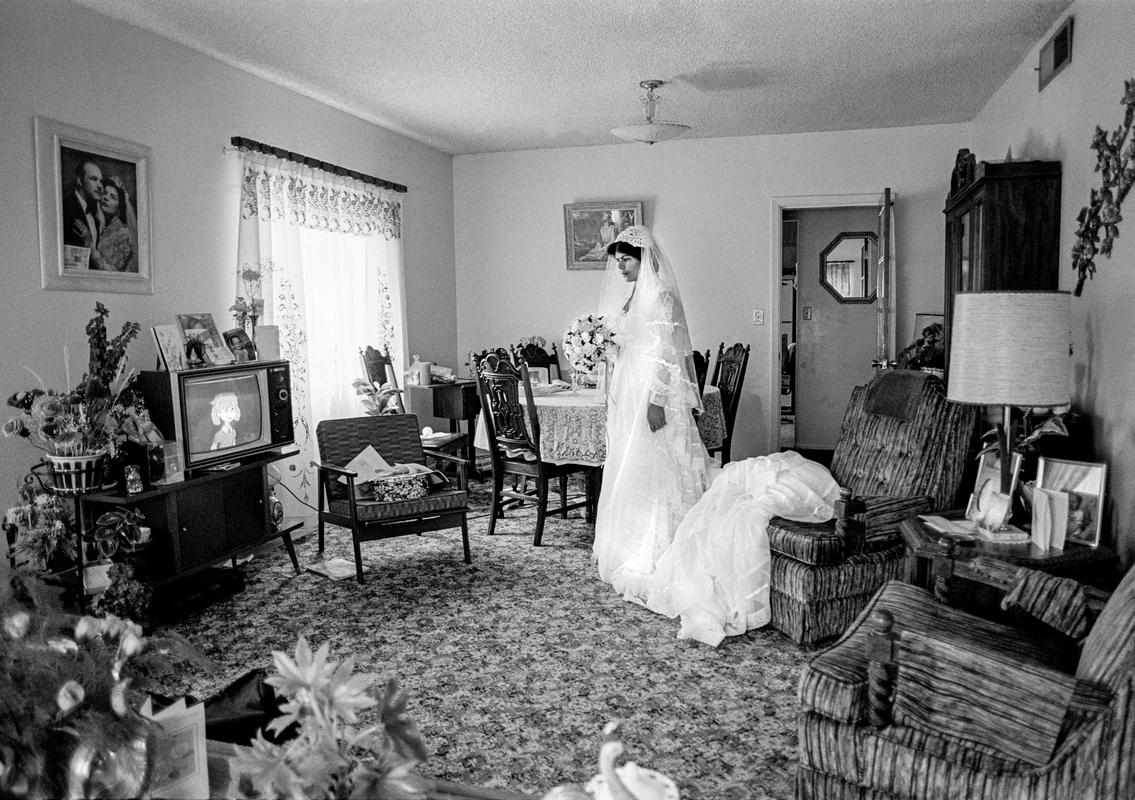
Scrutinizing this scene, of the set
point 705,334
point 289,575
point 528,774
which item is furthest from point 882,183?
point 528,774

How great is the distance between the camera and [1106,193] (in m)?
3.18

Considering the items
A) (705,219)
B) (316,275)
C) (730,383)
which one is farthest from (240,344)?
(705,219)

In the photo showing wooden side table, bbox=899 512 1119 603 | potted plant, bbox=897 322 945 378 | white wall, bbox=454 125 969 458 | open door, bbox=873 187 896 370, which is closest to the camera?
wooden side table, bbox=899 512 1119 603

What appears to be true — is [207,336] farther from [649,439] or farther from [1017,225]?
[1017,225]

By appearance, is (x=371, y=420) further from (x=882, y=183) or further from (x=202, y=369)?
(x=882, y=183)

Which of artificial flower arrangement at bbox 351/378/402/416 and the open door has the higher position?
the open door

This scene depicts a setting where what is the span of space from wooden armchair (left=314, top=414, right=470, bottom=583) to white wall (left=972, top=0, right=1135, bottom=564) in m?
2.82

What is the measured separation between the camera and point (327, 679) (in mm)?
1155

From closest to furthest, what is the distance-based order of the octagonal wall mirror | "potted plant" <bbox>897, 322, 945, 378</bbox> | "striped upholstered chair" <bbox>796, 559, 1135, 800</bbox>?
"striped upholstered chair" <bbox>796, 559, 1135, 800</bbox> < "potted plant" <bbox>897, 322, 945, 378</bbox> < the octagonal wall mirror

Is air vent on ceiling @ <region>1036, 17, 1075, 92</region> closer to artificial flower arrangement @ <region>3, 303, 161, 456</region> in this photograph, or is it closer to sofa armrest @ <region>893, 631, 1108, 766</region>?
sofa armrest @ <region>893, 631, 1108, 766</region>

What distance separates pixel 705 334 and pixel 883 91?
7.53ft

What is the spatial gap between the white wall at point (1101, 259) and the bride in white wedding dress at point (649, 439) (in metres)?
1.69

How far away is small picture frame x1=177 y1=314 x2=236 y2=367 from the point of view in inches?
159

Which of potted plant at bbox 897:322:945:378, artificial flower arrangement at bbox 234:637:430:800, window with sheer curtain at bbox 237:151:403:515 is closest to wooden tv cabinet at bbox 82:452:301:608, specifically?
window with sheer curtain at bbox 237:151:403:515
